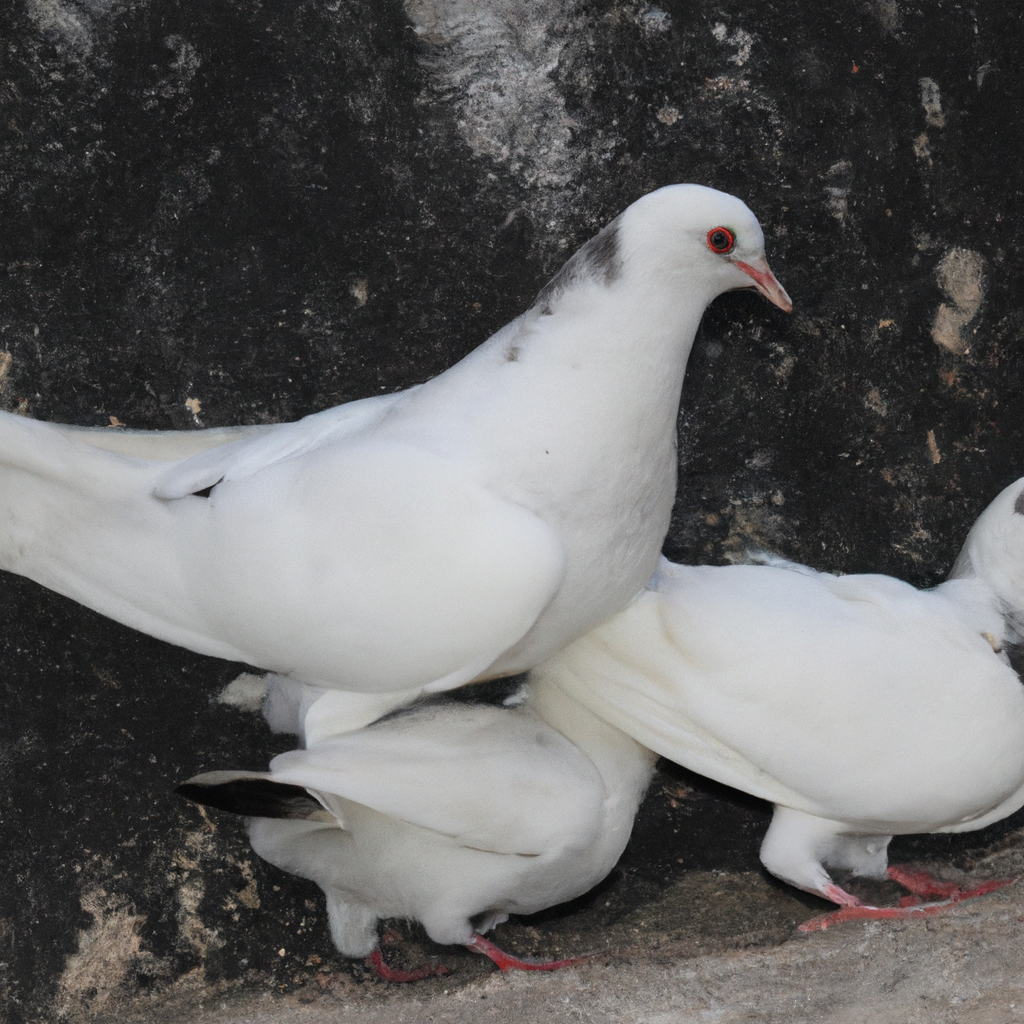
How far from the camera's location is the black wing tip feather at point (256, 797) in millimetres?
1814

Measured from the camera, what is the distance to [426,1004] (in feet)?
6.97

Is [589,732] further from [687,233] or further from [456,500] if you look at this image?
[687,233]

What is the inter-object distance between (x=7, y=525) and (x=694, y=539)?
3.97 ft

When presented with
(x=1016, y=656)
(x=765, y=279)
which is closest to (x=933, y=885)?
(x=1016, y=656)

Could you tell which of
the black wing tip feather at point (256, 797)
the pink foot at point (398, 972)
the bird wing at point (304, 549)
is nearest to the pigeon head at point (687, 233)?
the bird wing at point (304, 549)

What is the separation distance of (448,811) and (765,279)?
3.03 feet

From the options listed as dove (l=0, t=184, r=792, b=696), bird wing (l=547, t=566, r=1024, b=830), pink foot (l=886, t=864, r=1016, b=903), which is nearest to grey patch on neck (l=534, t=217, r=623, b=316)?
dove (l=0, t=184, r=792, b=696)

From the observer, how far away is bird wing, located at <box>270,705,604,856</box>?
1872 millimetres

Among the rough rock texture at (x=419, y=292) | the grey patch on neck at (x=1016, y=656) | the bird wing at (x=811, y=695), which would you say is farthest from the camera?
the rough rock texture at (x=419, y=292)

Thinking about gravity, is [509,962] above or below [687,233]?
below

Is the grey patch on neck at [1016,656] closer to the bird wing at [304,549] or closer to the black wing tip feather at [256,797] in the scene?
the bird wing at [304,549]

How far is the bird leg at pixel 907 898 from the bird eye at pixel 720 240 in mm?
1092

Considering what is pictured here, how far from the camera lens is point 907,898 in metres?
2.20

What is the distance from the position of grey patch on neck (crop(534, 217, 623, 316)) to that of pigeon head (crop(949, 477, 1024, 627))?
915 millimetres
